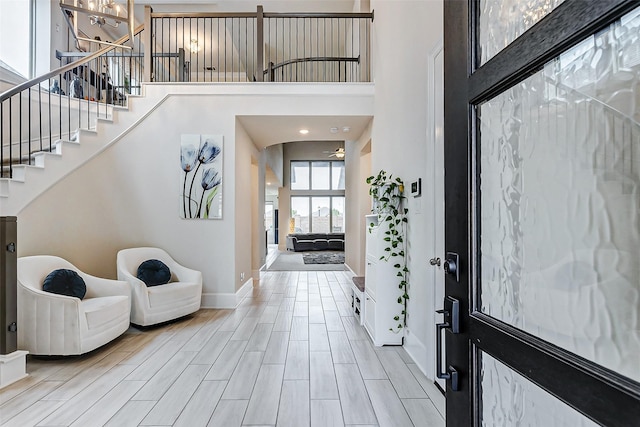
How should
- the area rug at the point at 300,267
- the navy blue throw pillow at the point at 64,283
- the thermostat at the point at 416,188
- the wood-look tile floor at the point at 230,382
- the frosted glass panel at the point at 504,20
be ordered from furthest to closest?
the area rug at the point at 300,267
the navy blue throw pillow at the point at 64,283
the thermostat at the point at 416,188
the wood-look tile floor at the point at 230,382
the frosted glass panel at the point at 504,20

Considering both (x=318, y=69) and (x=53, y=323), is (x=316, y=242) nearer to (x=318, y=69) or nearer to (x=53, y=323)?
(x=318, y=69)

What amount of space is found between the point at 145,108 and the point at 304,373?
4061 millimetres

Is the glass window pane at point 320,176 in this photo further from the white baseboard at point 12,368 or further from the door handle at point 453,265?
the door handle at point 453,265

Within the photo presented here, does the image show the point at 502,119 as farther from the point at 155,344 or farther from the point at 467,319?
the point at 155,344

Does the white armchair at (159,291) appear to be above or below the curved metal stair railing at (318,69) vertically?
below

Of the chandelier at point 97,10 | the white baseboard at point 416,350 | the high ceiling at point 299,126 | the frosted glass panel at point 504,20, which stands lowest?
the white baseboard at point 416,350

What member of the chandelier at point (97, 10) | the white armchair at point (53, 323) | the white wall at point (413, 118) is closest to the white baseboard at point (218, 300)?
the white armchair at point (53, 323)

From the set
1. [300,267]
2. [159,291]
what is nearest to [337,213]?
[300,267]

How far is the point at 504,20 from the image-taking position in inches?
32.3

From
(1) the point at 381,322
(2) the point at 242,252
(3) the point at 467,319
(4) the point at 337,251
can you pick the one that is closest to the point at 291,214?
(4) the point at 337,251

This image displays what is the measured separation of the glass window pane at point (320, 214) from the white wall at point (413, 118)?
10.9 m

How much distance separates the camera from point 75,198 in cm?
424

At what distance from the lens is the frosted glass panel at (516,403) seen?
0.64 m

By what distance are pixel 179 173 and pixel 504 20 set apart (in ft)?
14.8
